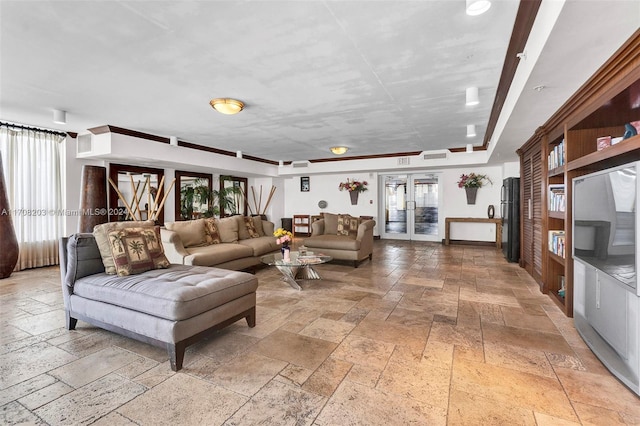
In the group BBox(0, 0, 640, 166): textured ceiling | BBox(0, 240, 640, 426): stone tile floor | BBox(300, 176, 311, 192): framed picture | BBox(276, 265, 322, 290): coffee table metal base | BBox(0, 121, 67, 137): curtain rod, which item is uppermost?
BBox(0, 121, 67, 137): curtain rod

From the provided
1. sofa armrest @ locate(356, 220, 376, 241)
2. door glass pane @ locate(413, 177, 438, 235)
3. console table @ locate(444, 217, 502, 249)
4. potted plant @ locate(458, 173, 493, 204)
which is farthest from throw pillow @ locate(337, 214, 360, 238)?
potted plant @ locate(458, 173, 493, 204)

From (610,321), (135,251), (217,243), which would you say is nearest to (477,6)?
(610,321)

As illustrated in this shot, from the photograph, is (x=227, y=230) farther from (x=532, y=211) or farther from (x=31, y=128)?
(x=532, y=211)

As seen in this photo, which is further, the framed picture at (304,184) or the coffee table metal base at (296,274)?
the framed picture at (304,184)

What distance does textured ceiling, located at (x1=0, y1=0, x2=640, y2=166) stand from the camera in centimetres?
198

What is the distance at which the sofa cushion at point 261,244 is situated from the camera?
16.4 ft

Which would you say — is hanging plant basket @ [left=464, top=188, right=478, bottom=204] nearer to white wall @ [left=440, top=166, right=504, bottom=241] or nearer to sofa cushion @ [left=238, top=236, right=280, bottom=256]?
white wall @ [left=440, top=166, right=504, bottom=241]

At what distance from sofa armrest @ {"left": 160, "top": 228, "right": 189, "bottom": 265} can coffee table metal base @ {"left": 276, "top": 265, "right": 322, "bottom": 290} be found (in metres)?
1.34

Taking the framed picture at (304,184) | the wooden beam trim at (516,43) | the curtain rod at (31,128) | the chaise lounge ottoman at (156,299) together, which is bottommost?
the chaise lounge ottoman at (156,299)

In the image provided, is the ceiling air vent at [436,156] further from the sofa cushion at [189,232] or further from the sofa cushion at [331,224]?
the sofa cushion at [189,232]

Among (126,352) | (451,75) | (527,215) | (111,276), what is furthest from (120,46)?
(527,215)

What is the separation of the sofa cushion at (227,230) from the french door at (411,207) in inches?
203

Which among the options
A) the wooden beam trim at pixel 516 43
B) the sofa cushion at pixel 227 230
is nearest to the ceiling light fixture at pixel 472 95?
the wooden beam trim at pixel 516 43

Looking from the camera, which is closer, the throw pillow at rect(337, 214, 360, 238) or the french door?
the throw pillow at rect(337, 214, 360, 238)
